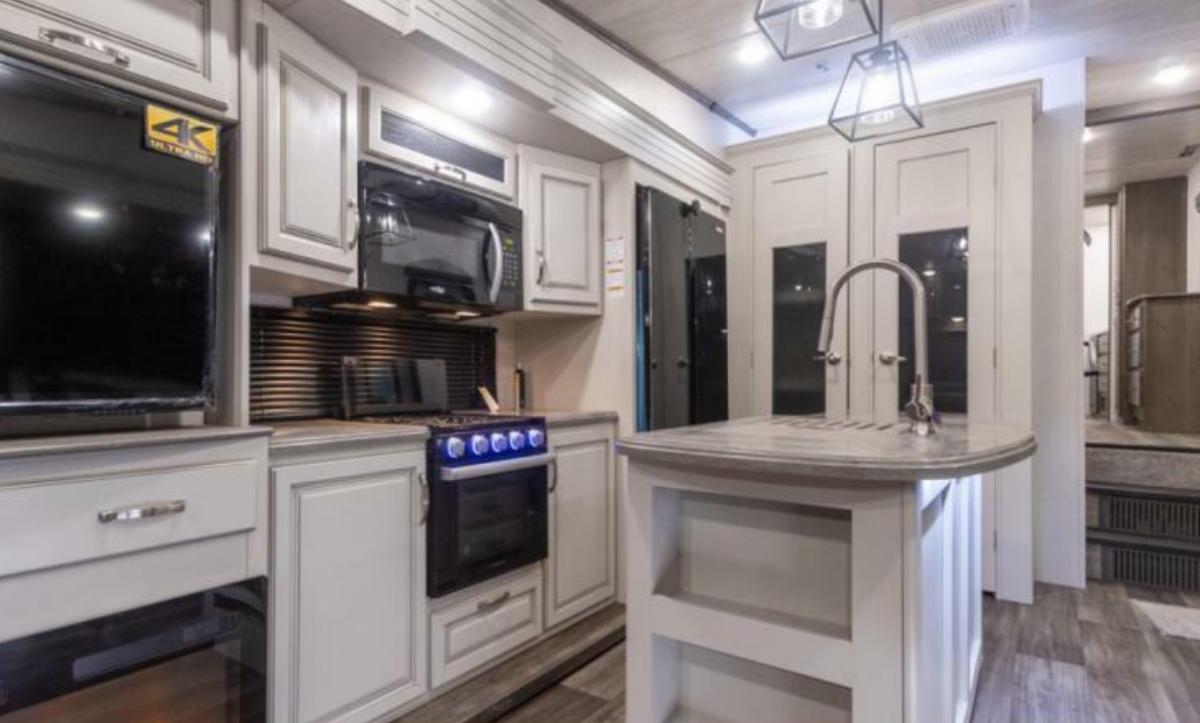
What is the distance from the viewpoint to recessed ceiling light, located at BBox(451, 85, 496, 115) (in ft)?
7.35

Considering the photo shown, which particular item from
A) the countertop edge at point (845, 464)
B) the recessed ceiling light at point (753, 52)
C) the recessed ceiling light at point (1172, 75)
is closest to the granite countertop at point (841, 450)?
the countertop edge at point (845, 464)

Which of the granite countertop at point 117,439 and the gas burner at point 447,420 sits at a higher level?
the granite countertop at point 117,439

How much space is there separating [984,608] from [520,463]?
2371mm

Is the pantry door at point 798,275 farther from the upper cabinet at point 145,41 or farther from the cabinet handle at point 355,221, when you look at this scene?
the upper cabinet at point 145,41

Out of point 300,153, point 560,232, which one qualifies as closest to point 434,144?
point 300,153

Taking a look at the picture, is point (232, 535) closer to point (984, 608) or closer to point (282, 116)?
point (282, 116)

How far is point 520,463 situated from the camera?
233 centimetres

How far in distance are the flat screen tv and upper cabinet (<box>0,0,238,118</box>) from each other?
6 cm

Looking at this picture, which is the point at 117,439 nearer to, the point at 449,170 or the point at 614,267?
the point at 449,170

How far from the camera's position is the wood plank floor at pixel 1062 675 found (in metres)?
2.09

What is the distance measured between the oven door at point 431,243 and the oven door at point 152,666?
105 centimetres

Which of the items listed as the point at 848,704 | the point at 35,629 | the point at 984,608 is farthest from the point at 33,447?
the point at 984,608

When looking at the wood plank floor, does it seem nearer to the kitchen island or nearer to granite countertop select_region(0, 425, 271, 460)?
the kitchen island

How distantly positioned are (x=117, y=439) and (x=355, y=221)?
0.99 metres
